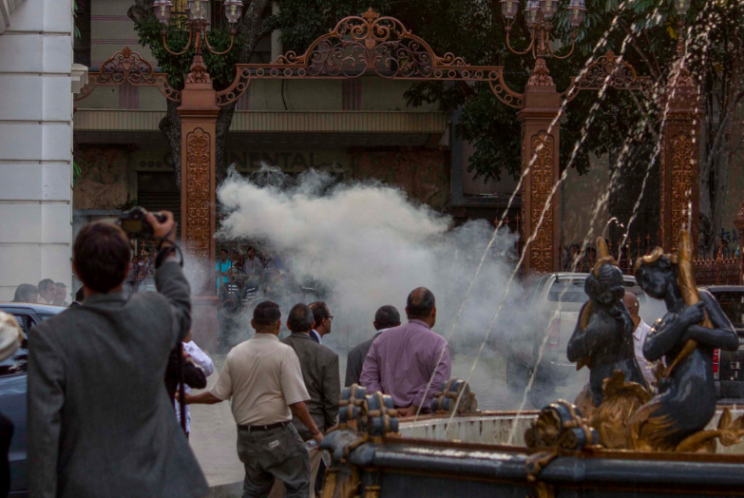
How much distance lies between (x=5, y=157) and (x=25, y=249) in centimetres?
107

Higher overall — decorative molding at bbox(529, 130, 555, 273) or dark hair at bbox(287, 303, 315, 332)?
decorative molding at bbox(529, 130, 555, 273)

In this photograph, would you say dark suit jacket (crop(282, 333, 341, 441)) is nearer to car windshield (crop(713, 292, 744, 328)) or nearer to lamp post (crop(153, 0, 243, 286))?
car windshield (crop(713, 292, 744, 328))

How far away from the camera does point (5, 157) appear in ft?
37.0

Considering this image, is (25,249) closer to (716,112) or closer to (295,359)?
(295,359)

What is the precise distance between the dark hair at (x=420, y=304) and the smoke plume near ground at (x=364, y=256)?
9.19 metres

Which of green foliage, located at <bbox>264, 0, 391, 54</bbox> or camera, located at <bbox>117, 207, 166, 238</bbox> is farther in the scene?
green foliage, located at <bbox>264, 0, 391, 54</bbox>

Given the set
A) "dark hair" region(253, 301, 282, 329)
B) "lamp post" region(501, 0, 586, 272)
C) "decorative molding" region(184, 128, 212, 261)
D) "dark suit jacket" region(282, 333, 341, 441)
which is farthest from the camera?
"lamp post" region(501, 0, 586, 272)

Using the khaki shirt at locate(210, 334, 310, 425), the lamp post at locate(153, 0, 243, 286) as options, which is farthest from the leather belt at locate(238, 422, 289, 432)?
the lamp post at locate(153, 0, 243, 286)

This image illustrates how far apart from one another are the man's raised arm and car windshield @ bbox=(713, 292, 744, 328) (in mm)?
7647

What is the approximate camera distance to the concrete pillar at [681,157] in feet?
45.5

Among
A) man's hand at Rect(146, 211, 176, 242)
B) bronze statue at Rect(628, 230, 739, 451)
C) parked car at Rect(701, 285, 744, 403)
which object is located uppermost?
man's hand at Rect(146, 211, 176, 242)

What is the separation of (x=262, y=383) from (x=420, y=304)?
1057 mm

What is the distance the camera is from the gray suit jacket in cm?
281

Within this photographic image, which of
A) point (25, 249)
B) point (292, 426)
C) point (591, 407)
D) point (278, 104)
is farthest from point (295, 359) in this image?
point (278, 104)
